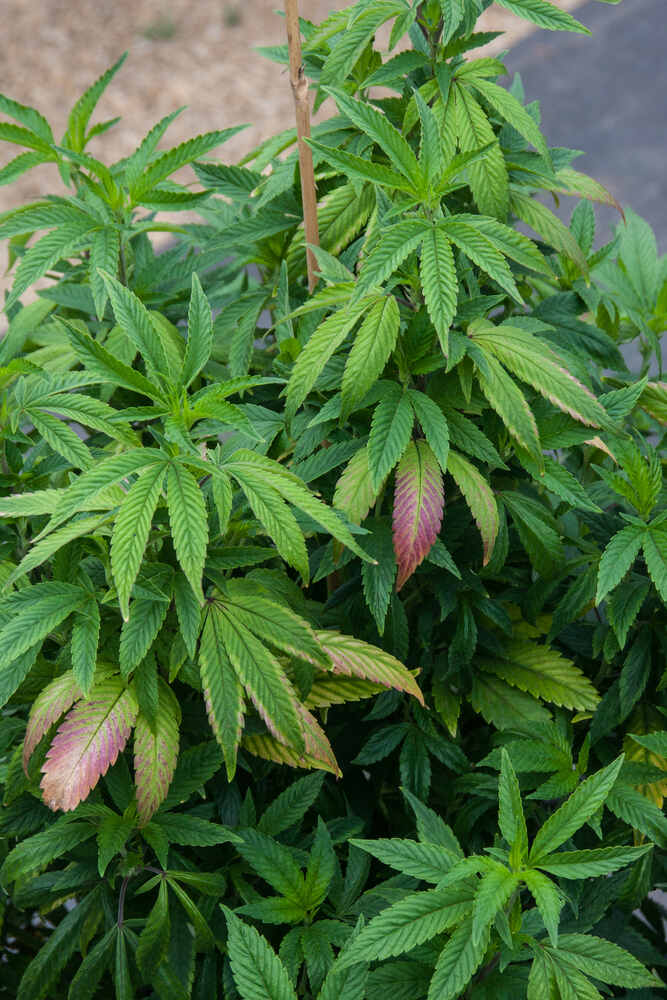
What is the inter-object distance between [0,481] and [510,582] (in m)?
0.73

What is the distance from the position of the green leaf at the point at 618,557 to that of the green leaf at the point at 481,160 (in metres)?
0.44

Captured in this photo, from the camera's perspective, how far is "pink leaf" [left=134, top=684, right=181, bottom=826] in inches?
48.4

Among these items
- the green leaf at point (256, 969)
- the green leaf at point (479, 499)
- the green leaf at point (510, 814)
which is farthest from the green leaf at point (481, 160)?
the green leaf at point (256, 969)

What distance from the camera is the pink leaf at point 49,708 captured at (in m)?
1.22

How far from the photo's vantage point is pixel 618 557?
4.48 ft

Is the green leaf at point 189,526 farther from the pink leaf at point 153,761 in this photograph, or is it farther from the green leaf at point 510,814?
the green leaf at point 510,814

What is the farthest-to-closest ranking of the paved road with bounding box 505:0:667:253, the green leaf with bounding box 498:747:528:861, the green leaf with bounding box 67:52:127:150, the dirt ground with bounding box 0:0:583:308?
1. the dirt ground with bounding box 0:0:583:308
2. the paved road with bounding box 505:0:667:253
3. the green leaf with bounding box 67:52:127:150
4. the green leaf with bounding box 498:747:528:861

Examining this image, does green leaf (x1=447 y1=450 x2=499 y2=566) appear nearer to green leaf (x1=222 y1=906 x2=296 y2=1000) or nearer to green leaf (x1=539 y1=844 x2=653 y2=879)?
green leaf (x1=539 y1=844 x2=653 y2=879)

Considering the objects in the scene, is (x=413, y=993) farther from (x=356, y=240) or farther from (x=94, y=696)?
(x=356, y=240)

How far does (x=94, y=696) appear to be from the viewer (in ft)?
4.06

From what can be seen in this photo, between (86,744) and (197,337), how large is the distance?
463 millimetres

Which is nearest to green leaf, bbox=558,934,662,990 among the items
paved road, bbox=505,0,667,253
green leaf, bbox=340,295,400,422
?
green leaf, bbox=340,295,400,422

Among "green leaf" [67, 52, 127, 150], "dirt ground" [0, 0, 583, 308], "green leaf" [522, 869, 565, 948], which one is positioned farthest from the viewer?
"dirt ground" [0, 0, 583, 308]

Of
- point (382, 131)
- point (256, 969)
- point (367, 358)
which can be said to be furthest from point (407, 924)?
point (382, 131)
